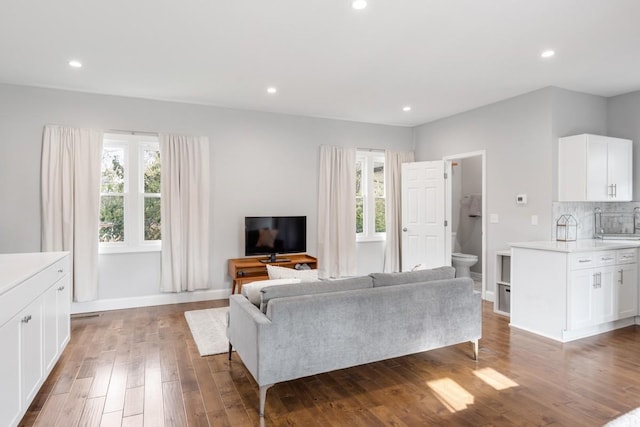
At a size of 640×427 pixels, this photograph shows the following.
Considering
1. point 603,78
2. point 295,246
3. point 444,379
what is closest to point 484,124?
point 603,78

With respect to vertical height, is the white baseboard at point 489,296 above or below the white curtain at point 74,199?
below

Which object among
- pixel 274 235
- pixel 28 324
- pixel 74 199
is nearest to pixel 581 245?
pixel 274 235

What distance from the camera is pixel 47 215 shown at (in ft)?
14.8

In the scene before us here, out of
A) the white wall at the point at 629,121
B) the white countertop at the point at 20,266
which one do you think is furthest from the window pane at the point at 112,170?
the white wall at the point at 629,121

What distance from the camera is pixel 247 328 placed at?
8.48 ft

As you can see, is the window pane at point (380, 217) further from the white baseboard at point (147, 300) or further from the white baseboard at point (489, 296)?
the white baseboard at point (147, 300)

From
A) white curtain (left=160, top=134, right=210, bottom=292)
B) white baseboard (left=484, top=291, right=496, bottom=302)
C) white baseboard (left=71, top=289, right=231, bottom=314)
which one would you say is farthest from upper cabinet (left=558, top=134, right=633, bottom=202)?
white baseboard (left=71, top=289, right=231, bottom=314)

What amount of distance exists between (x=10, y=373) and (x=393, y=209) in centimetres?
551

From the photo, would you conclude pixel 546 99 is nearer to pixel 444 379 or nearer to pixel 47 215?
pixel 444 379

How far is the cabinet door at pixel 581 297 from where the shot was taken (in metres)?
3.72

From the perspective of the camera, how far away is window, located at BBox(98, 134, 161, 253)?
4977 mm

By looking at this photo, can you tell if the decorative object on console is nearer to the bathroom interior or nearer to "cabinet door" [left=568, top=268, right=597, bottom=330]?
"cabinet door" [left=568, top=268, right=597, bottom=330]

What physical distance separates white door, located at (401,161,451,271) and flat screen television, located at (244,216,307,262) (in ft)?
6.07

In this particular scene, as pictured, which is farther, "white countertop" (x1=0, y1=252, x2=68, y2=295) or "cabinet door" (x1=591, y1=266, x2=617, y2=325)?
"cabinet door" (x1=591, y1=266, x2=617, y2=325)
